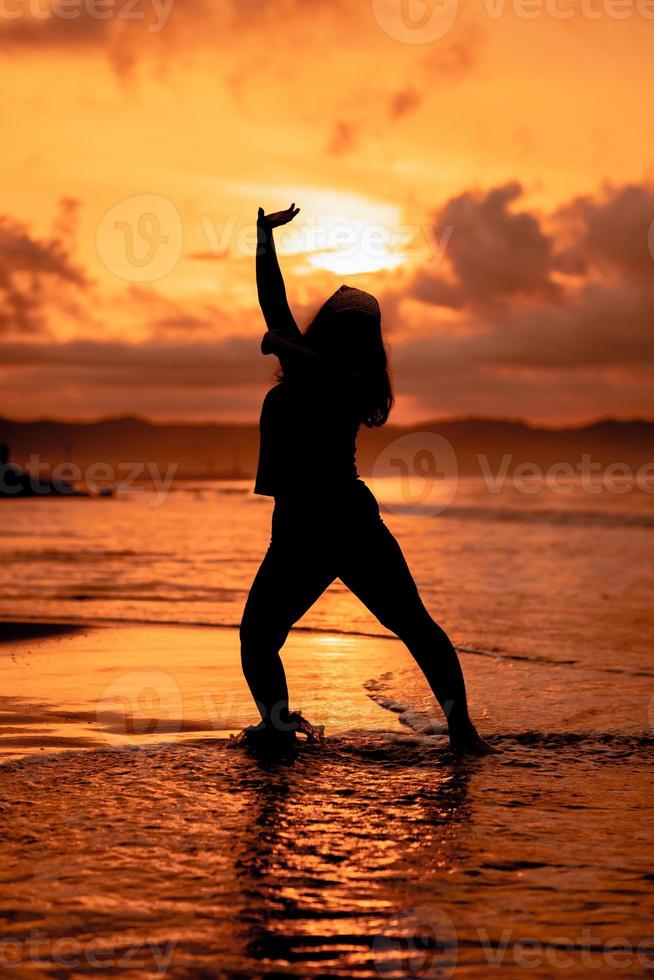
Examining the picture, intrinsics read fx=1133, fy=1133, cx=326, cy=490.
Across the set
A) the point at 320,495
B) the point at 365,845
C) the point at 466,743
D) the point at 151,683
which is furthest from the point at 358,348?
the point at 151,683

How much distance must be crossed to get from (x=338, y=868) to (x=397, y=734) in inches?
83.4

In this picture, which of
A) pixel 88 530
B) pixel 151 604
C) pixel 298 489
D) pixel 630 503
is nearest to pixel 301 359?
pixel 298 489

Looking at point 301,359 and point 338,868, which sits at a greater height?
point 301,359

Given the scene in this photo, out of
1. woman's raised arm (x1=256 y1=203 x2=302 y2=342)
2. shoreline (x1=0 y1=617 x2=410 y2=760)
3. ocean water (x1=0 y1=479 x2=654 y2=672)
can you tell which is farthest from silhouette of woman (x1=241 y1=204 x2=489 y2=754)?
ocean water (x1=0 y1=479 x2=654 y2=672)

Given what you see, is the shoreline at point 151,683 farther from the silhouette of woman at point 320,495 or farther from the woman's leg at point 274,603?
the silhouette of woman at point 320,495

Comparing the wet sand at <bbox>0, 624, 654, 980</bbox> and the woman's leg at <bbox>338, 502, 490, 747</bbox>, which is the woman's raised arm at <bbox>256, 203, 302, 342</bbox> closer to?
the woman's leg at <bbox>338, 502, 490, 747</bbox>

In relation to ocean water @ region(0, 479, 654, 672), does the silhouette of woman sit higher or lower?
higher

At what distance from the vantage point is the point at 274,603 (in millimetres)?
4863

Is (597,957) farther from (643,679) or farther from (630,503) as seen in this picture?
(630,503)

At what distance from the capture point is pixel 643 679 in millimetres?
7395

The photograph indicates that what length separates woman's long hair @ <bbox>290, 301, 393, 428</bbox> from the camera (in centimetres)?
478

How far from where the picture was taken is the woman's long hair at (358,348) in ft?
15.7

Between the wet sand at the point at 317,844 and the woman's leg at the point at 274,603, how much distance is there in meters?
0.33

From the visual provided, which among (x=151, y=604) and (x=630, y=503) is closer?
(x=151, y=604)
